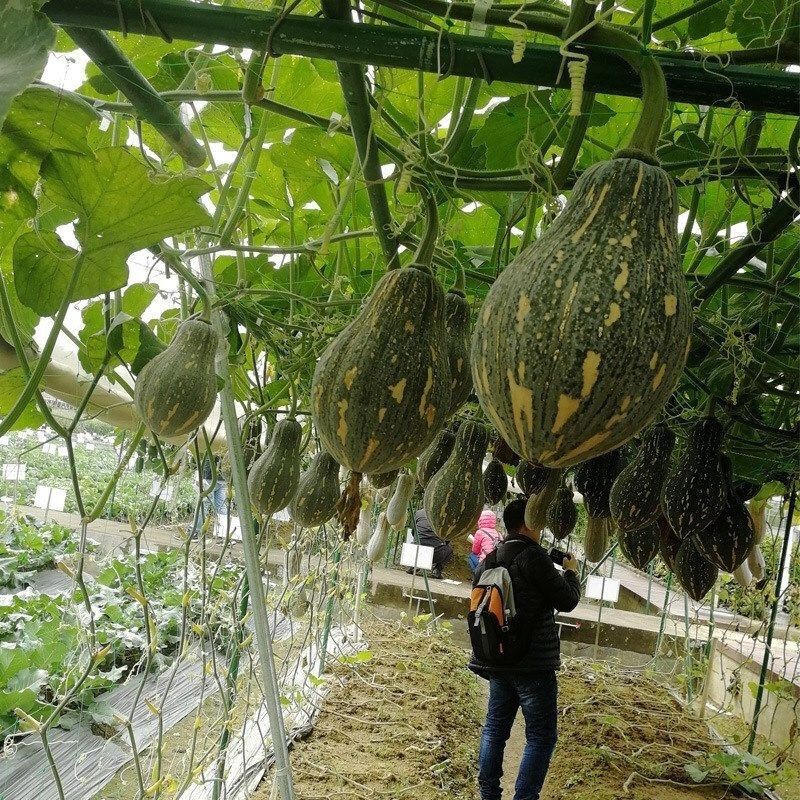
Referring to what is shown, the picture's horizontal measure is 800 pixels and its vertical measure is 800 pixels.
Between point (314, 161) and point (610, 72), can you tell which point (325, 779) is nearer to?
point (314, 161)

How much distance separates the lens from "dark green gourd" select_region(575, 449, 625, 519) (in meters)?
1.72

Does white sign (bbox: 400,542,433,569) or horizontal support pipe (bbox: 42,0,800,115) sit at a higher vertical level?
horizontal support pipe (bbox: 42,0,800,115)

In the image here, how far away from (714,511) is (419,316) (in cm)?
83

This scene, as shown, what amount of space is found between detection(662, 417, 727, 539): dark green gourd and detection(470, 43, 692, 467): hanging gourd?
80 centimetres

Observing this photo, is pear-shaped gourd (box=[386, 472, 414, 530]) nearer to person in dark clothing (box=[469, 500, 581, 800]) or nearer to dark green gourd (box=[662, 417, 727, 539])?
dark green gourd (box=[662, 417, 727, 539])

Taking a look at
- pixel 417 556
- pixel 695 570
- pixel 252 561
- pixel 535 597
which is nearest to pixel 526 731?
pixel 535 597

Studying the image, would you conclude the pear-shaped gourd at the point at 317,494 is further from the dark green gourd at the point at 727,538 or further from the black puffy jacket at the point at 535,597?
the black puffy jacket at the point at 535,597

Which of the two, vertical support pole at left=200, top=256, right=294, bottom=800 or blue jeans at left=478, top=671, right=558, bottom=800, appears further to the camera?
blue jeans at left=478, top=671, right=558, bottom=800

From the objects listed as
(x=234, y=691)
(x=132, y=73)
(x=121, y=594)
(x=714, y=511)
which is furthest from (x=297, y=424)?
(x=121, y=594)

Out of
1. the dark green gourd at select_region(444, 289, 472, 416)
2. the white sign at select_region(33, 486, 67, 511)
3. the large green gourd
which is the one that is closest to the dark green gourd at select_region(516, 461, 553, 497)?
the dark green gourd at select_region(444, 289, 472, 416)

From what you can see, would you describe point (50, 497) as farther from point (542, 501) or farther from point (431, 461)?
point (542, 501)

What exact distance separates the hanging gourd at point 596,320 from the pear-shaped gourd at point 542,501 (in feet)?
2.81

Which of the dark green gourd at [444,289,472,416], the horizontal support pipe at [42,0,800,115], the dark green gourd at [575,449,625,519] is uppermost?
the horizontal support pipe at [42,0,800,115]

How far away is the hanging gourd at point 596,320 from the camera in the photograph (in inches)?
24.6
